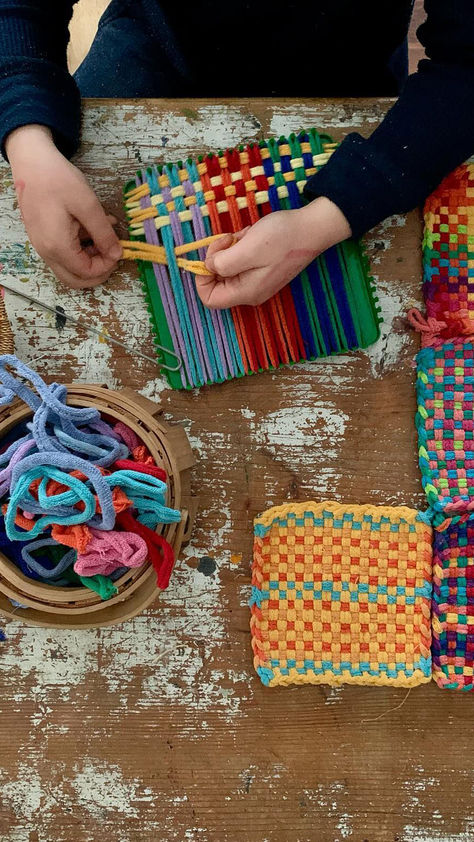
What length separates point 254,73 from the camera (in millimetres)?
763

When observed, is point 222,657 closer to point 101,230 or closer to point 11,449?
point 11,449

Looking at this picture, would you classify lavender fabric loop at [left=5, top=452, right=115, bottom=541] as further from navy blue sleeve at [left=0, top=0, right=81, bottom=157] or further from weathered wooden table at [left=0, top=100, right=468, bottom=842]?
navy blue sleeve at [left=0, top=0, right=81, bottom=157]

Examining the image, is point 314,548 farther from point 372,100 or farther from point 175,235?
point 372,100

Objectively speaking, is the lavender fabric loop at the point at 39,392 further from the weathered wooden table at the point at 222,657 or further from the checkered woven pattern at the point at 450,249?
the checkered woven pattern at the point at 450,249

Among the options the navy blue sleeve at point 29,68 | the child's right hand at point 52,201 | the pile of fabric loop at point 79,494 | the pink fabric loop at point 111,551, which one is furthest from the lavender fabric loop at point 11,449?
the navy blue sleeve at point 29,68

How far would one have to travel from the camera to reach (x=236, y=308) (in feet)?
2.31

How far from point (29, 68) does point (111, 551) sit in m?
0.49

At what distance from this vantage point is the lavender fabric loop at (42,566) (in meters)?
0.59

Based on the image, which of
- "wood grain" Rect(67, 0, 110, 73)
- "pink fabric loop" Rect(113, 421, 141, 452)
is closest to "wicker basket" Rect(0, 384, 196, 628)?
"pink fabric loop" Rect(113, 421, 141, 452)

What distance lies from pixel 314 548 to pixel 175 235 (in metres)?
0.39

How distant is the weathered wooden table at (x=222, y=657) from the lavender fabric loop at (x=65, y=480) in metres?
0.20

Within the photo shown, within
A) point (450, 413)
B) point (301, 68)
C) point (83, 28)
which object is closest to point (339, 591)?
point (450, 413)

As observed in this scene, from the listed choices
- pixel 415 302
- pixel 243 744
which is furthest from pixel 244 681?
pixel 415 302

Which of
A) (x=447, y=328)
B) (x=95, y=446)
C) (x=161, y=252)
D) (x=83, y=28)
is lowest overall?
(x=95, y=446)
